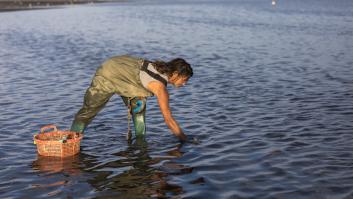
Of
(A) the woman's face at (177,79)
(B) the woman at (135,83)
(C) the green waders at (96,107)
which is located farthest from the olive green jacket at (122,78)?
(A) the woman's face at (177,79)

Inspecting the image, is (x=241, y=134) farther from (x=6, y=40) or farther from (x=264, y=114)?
(x=6, y=40)

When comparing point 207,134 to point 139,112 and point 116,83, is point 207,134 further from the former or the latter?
point 116,83

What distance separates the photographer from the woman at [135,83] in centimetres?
743

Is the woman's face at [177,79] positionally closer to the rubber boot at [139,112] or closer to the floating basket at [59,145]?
the rubber boot at [139,112]

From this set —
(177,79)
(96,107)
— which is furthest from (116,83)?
(177,79)

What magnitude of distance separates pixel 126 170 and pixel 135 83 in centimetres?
141

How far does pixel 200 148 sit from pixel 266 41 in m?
21.5

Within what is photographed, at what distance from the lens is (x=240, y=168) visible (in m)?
7.70

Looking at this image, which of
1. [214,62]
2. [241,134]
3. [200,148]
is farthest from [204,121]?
[214,62]

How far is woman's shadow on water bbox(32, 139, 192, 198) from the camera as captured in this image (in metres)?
6.86

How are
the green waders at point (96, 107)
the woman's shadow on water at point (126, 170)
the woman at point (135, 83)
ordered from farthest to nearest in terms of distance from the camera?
the green waders at point (96, 107) < the woman at point (135, 83) < the woman's shadow on water at point (126, 170)

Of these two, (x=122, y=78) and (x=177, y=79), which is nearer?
(x=177, y=79)

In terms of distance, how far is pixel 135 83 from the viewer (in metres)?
7.92

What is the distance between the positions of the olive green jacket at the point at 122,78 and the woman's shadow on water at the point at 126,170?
3.73 feet
